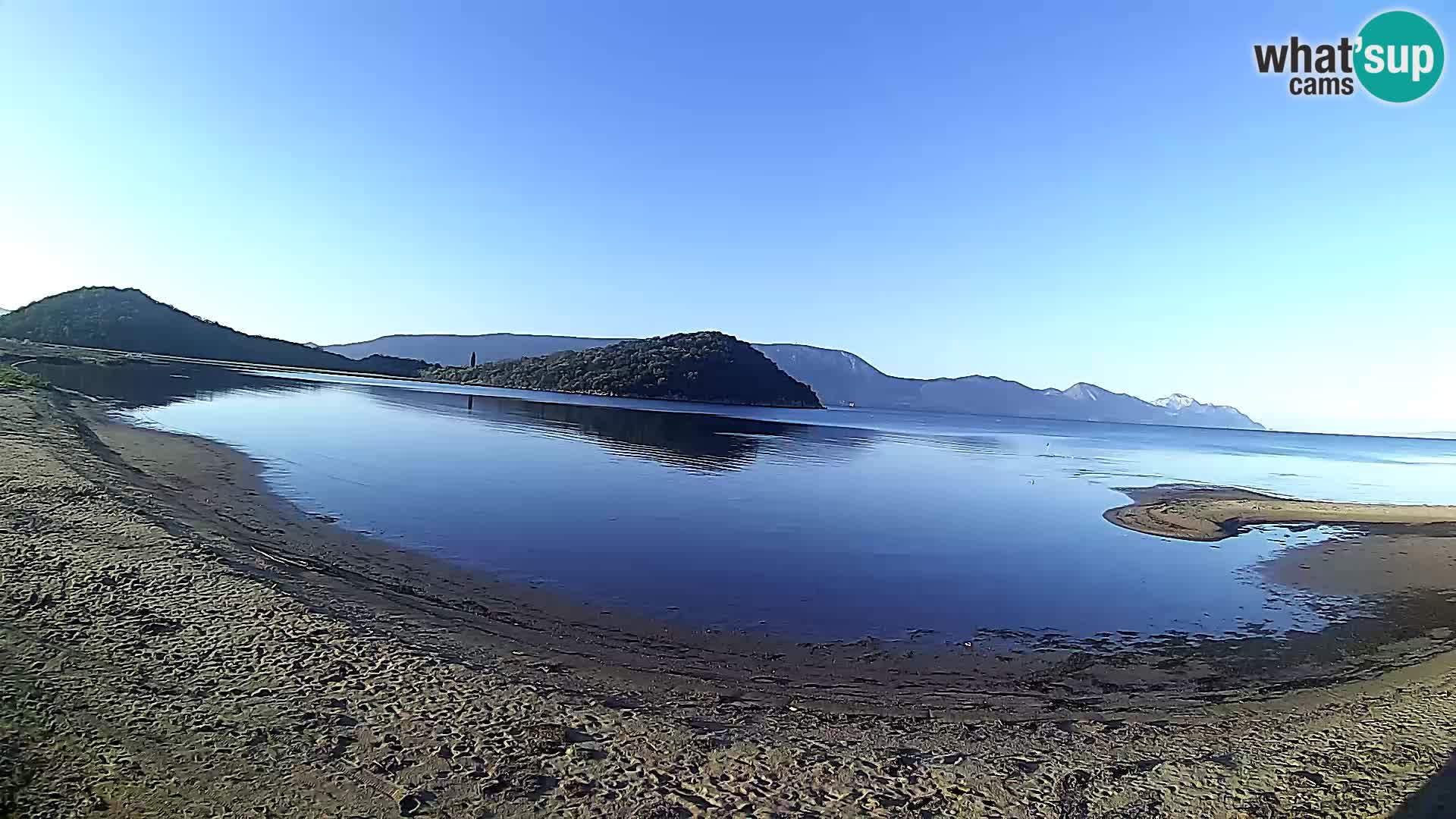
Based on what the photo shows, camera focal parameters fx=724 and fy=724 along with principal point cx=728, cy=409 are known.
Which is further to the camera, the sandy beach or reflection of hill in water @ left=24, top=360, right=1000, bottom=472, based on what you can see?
reflection of hill in water @ left=24, top=360, right=1000, bottom=472

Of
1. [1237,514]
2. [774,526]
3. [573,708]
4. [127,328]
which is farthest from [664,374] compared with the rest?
[573,708]

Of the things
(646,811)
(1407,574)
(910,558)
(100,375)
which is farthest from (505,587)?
(100,375)

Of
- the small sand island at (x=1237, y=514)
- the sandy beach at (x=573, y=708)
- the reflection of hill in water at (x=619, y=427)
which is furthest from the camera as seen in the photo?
the reflection of hill in water at (x=619, y=427)

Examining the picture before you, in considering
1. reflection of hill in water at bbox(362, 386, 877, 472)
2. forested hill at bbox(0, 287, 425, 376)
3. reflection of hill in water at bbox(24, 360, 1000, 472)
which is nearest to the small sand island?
reflection of hill in water at bbox(24, 360, 1000, 472)

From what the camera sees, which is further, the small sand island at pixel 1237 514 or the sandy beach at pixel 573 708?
the small sand island at pixel 1237 514

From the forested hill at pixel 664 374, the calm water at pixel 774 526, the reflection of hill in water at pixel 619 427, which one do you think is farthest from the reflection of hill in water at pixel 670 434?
the forested hill at pixel 664 374

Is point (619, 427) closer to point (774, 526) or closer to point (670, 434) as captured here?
A: point (670, 434)

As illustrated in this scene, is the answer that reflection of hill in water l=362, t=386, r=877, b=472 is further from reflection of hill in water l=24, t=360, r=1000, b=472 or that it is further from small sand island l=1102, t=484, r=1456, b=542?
small sand island l=1102, t=484, r=1456, b=542

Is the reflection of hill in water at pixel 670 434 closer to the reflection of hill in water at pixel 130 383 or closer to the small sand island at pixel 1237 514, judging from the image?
the reflection of hill in water at pixel 130 383
